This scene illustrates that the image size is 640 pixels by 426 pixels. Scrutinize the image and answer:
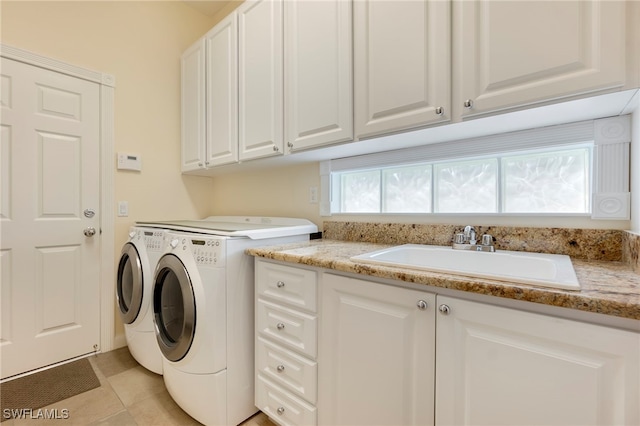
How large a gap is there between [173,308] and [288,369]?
30.2 inches

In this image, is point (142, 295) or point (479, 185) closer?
point (479, 185)

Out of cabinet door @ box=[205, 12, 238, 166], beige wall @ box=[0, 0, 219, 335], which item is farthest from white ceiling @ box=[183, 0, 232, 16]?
cabinet door @ box=[205, 12, 238, 166]

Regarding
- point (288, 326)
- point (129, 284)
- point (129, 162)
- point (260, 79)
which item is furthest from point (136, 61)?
point (288, 326)

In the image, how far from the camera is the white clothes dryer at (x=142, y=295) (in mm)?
1749

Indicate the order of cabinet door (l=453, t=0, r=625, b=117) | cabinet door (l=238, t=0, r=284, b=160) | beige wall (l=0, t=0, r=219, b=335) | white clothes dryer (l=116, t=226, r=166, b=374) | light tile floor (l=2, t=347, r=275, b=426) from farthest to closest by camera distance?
beige wall (l=0, t=0, r=219, b=335)
white clothes dryer (l=116, t=226, r=166, b=374)
cabinet door (l=238, t=0, r=284, b=160)
light tile floor (l=2, t=347, r=275, b=426)
cabinet door (l=453, t=0, r=625, b=117)

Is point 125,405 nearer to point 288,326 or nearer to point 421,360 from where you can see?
point 288,326

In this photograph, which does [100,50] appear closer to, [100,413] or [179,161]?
[179,161]

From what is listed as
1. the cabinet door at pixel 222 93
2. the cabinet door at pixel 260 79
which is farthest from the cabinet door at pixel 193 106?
the cabinet door at pixel 260 79

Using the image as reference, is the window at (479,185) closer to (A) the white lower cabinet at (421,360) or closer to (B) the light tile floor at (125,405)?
(A) the white lower cabinet at (421,360)

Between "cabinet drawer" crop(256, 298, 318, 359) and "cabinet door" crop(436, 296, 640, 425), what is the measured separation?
20.2 inches

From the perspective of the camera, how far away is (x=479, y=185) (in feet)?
4.67

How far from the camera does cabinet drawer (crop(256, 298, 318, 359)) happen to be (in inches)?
46.1

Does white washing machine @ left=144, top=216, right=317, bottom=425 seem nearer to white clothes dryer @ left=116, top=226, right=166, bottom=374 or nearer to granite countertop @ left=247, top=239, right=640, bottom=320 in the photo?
white clothes dryer @ left=116, top=226, right=166, bottom=374

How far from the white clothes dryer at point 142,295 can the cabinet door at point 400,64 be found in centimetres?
142
